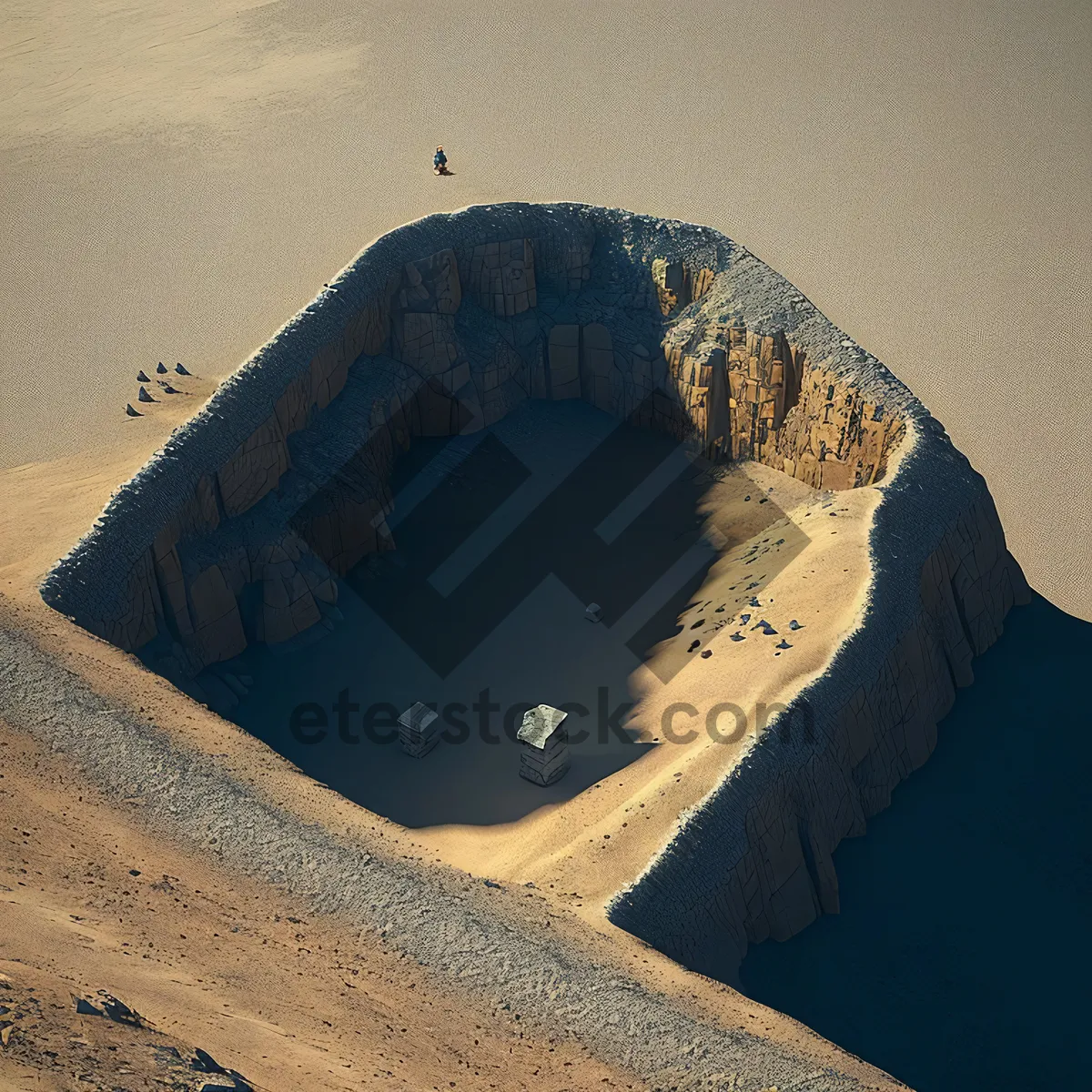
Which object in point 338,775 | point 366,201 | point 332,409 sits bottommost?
point 338,775

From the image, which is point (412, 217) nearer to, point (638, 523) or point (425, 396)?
point (425, 396)

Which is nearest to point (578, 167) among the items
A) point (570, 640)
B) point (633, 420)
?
point (633, 420)

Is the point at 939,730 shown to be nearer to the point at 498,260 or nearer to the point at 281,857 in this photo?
the point at 281,857

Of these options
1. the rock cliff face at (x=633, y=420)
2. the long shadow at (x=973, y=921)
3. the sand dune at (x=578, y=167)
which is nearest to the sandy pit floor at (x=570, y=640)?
the rock cliff face at (x=633, y=420)

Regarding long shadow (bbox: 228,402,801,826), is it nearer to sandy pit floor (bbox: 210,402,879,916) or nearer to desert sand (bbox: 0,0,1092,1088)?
sandy pit floor (bbox: 210,402,879,916)

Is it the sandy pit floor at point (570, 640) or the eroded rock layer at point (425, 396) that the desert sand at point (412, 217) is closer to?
the sandy pit floor at point (570, 640)

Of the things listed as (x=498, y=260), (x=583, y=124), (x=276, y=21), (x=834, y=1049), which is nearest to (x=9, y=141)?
(x=276, y=21)

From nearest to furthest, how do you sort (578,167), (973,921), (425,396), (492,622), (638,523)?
(973,921) < (492,622) < (638,523) < (425,396) < (578,167)
